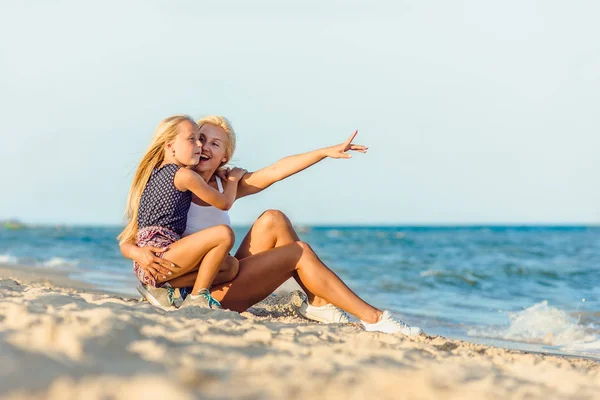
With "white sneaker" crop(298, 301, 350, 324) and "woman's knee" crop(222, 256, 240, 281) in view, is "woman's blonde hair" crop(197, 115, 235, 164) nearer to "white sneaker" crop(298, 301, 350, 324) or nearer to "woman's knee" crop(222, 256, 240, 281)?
"woman's knee" crop(222, 256, 240, 281)

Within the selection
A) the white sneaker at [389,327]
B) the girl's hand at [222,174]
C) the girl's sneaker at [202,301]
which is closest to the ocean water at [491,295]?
the white sneaker at [389,327]

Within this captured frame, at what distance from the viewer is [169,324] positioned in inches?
126

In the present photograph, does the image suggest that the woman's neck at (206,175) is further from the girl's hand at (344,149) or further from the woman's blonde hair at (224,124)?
the girl's hand at (344,149)

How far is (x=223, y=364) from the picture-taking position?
2.43m

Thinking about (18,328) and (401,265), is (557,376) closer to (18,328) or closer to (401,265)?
(18,328)

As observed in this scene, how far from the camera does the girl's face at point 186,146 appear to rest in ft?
14.4

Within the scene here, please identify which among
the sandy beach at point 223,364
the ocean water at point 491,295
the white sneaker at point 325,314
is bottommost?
the ocean water at point 491,295

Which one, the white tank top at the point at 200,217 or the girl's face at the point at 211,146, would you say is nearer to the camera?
the white tank top at the point at 200,217

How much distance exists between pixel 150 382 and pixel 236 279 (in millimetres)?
A: 2636

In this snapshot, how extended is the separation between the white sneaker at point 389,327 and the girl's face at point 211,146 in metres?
1.54

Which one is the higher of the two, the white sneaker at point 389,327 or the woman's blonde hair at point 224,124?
the woman's blonde hair at point 224,124

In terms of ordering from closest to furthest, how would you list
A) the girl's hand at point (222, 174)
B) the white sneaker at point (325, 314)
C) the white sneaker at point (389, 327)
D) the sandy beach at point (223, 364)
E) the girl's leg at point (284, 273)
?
1. the sandy beach at point (223, 364)
2. the white sneaker at point (389, 327)
3. the girl's leg at point (284, 273)
4. the white sneaker at point (325, 314)
5. the girl's hand at point (222, 174)

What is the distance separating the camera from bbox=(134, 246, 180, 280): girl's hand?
424cm

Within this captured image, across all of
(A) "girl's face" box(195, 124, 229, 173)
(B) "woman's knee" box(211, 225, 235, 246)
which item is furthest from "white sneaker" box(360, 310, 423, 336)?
(A) "girl's face" box(195, 124, 229, 173)
